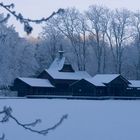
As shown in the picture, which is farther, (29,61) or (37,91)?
(29,61)

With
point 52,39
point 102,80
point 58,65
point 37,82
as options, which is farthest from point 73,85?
point 52,39

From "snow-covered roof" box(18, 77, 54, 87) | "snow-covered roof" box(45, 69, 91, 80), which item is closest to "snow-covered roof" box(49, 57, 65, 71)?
"snow-covered roof" box(45, 69, 91, 80)

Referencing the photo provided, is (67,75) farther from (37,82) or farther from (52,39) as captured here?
(52,39)

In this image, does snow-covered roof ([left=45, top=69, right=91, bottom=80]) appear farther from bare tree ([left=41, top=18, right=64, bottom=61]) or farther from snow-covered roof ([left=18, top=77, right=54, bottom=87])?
bare tree ([left=41, top=18, right=64, bottom=61])

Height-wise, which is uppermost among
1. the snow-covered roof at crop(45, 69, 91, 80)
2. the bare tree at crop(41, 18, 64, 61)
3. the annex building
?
the bare tree at crop(41, 18, 64, 61)

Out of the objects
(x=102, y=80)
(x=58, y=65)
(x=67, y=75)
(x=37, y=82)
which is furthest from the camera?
(x=58, y=65)

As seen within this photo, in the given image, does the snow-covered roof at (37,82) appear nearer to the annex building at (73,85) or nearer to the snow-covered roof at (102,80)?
the annex building at (73,85)
